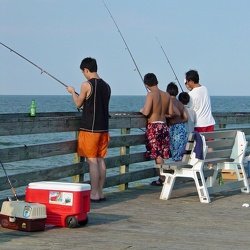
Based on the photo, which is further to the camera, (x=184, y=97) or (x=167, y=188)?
(x=184, y=97)

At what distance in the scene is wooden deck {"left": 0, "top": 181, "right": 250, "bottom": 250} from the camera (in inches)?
219

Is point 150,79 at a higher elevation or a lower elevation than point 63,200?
higher

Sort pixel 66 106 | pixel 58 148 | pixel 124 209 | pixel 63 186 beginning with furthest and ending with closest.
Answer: pixel 66 106
pixel 58 148
pixel 124 209
pixel 63 186

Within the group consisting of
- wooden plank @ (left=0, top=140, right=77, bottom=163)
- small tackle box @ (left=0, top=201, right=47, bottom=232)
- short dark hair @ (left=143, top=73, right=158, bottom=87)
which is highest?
short dark hair @ (left=143, top=73, right=158, bottom=87)

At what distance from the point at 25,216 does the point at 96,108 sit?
6.10 ft

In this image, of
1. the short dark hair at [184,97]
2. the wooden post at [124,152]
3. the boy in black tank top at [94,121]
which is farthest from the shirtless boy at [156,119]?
the boy in black tank top at [94,121]

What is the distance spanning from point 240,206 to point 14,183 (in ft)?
6.90

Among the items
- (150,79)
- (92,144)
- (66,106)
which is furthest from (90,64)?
(66,106)

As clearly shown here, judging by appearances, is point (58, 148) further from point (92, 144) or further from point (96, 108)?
point (96, 108)

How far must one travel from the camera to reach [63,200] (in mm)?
6137

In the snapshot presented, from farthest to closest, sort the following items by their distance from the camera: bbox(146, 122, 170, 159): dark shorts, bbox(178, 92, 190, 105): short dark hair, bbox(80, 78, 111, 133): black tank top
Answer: bbox(178, 92, 190, 105): short dark hair, bbox(146, 122, 170, 159): dark shorts, bbox(80, 78, 111, 133): black tank top

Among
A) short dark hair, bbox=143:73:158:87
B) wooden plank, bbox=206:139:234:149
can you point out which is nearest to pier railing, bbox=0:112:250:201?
short dark hair, bbox=143:73:158:87

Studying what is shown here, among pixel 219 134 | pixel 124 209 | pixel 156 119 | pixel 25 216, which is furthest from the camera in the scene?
pixel 156 119

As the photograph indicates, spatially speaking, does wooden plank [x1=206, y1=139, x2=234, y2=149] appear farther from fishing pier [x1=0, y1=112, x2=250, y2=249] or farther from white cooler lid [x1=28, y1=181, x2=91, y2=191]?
white cooler lid [x1=28, y1=181, x2=91, y2=191]
